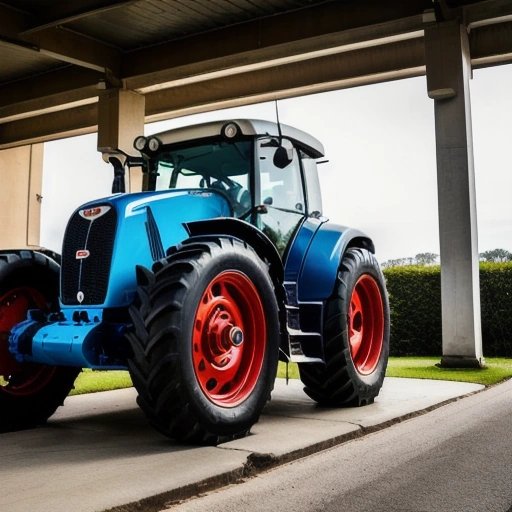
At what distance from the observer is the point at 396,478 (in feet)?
12.3

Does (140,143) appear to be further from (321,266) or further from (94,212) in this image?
(321,266)

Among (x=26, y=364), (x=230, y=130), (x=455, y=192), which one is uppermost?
(x=455, y=192)

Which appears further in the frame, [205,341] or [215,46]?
[215,46]

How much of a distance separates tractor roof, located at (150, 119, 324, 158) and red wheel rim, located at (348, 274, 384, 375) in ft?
4.87

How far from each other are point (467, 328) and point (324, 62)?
6302 mm

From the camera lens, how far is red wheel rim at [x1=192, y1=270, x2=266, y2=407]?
14.6ft

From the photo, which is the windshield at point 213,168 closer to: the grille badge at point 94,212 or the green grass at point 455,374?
the grille badge at point 94,212

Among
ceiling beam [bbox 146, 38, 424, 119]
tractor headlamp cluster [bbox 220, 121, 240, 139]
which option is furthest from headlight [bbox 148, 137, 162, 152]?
ceiling beam [bbox 146, 38, 424, 119]

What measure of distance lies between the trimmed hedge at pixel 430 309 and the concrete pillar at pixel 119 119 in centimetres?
635

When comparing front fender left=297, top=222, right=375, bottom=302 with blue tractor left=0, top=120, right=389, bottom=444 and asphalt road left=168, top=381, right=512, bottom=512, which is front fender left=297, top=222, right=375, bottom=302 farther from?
asphalt road left=168, top=381, right=512, bottom=512

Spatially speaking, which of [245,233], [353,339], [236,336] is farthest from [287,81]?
[236,336]

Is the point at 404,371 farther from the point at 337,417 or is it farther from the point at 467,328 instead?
the point at 337,417

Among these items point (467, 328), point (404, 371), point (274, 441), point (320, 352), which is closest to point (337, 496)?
point (274, 441)

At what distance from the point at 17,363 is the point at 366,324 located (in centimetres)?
328
